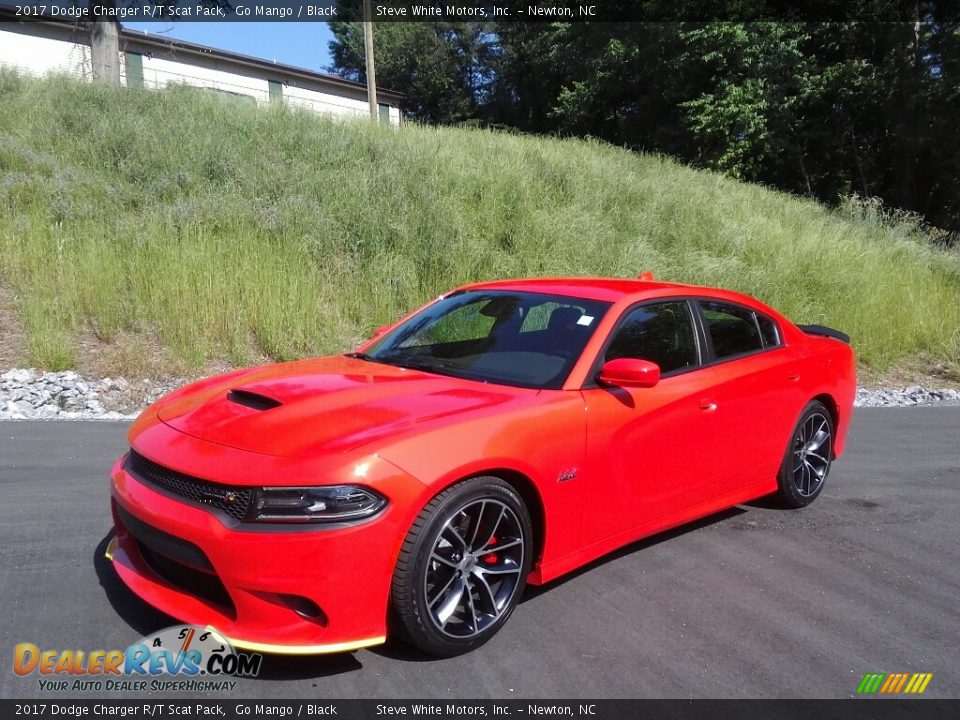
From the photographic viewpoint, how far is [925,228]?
72.6ft

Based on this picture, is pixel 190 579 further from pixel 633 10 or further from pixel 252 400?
pixel 633 10

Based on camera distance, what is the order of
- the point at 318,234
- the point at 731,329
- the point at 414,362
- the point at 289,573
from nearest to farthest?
the point at 289,573
the point at 414,362
the point at 731,329
the point at 318,234

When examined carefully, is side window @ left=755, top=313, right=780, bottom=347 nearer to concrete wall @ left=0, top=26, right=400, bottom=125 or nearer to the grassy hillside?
the grassy hillside

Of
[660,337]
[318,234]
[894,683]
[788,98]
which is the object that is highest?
[788,98]

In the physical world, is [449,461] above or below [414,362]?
below

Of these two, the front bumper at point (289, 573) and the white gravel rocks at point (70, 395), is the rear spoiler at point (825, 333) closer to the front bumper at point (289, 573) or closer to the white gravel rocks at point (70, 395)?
the front bumper at point (289, 573)

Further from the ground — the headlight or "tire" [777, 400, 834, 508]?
the headlight

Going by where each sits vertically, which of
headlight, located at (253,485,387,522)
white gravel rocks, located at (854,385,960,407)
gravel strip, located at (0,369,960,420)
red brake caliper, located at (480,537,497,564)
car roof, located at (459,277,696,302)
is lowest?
A: white gravel rocks, located at (854,385,960,407)

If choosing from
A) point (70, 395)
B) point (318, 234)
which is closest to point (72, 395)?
point (70, 395)

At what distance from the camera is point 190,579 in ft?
9.91

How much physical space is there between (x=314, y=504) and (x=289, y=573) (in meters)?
0.25

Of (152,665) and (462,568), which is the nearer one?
(152,665)

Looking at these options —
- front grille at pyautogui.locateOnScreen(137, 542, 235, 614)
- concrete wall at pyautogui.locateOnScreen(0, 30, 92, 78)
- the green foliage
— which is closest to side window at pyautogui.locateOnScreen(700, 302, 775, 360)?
front grille at pyautogui.locateOnScreen(137, 542, 235, 614)

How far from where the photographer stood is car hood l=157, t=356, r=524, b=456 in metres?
3.03
